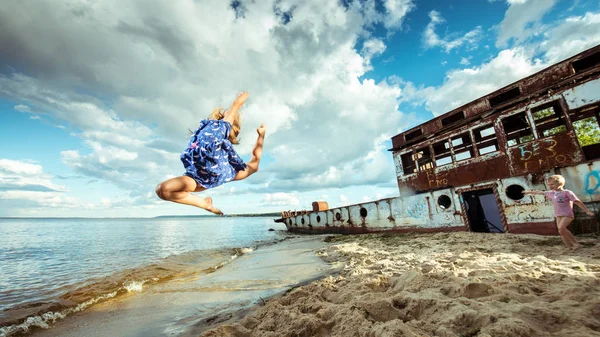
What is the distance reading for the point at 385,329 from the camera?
1.93m

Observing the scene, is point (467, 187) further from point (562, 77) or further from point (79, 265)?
point (79, 265)

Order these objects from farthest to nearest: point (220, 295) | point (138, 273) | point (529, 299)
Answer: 1. point (138, 273)
2. point (220, 295)
3. point (529, 299)

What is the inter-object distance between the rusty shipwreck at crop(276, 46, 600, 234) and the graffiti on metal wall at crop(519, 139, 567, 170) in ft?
0.08

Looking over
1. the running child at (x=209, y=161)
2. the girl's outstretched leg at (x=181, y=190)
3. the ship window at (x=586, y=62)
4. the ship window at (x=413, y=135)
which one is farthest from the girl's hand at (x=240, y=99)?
the ship window at (x=413, y=135)

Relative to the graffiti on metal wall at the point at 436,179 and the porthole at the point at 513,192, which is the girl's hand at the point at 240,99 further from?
the graffiti on metal wall at the point at 436,179

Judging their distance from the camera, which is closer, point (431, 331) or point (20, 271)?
point (431, 331)

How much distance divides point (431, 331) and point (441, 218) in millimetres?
9819

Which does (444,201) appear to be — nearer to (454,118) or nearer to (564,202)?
(454,118)

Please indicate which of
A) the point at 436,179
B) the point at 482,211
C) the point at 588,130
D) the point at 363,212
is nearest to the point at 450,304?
the point at 436,179

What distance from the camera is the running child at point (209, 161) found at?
3.09 meters

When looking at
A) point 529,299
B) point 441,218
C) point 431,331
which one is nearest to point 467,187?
point 441,218

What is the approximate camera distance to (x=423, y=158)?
12.7m

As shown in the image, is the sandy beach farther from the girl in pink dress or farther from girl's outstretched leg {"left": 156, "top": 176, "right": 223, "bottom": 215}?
girl's outstretched leg {"left": 156, "top": 176, "right": 223, "bottom": 215}

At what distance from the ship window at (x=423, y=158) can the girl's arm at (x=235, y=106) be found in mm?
11299
